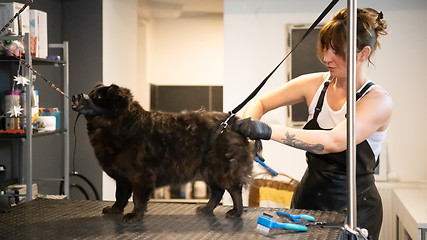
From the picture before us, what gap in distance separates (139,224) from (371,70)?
315 cm

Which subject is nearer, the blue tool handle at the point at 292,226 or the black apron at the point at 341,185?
the blue tool handle at the point at 292,226

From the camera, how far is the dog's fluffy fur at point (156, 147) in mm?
1460

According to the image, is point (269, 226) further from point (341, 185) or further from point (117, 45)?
point (117, 45)

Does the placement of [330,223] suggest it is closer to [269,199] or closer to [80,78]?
[269,199]

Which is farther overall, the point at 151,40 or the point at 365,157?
the point at 151,40

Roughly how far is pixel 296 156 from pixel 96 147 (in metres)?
3.01

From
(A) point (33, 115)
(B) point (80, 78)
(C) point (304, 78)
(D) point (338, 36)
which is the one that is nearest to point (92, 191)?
(B) point (80, 78)

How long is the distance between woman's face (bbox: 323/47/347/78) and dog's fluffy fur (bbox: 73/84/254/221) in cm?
55

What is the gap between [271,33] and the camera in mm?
4348

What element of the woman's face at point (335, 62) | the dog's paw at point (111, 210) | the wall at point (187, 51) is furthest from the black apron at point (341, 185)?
the wall at point (187, 51)

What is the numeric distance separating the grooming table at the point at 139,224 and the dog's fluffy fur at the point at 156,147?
3.4 inches

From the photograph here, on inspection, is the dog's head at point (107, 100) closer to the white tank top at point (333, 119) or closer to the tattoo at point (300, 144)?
the tattoo at point (300, 144)

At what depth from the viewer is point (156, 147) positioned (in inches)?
58.4

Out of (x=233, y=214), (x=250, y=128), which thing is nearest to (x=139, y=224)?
(x=233, y=214)
